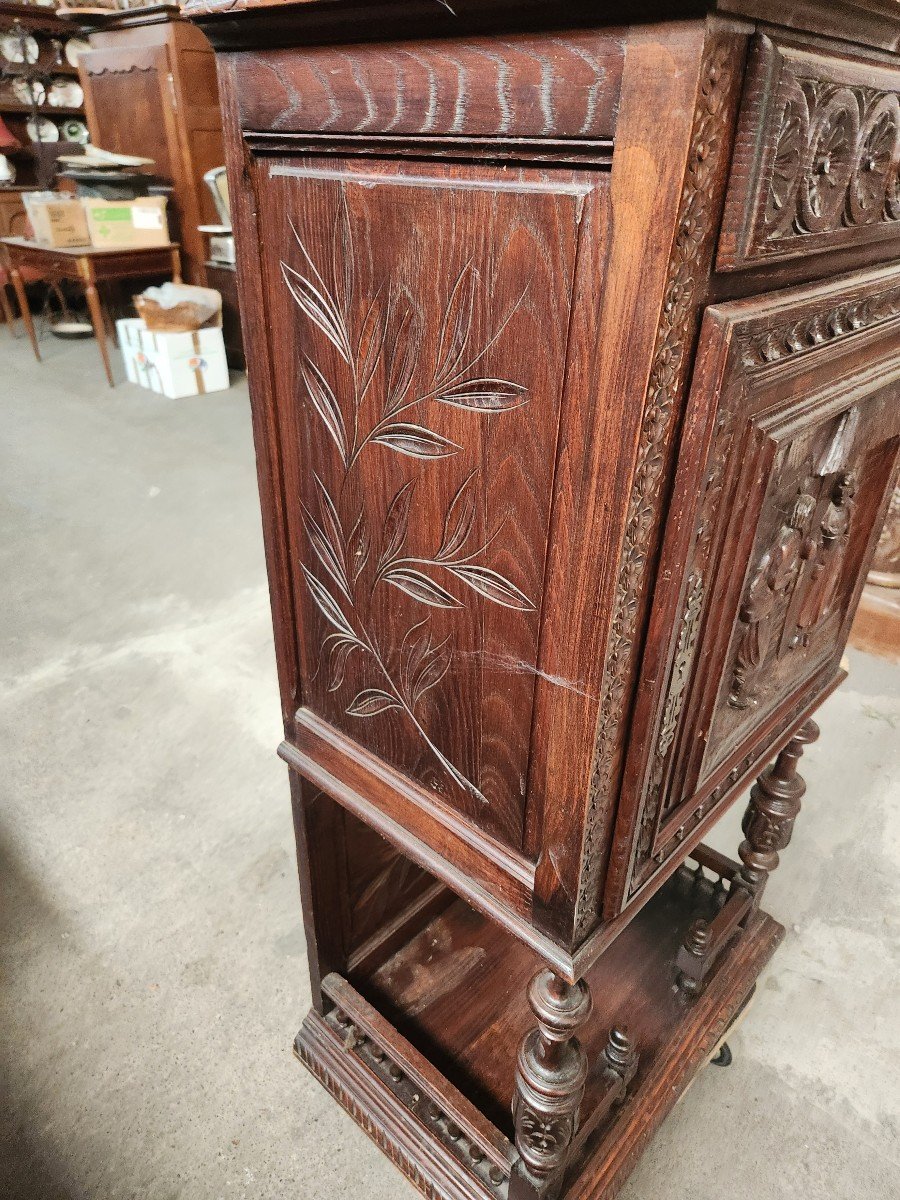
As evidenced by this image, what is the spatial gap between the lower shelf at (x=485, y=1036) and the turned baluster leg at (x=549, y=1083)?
0.34ft

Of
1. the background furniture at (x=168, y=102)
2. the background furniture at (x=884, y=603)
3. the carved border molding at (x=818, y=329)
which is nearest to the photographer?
the carved border molding at (x=818, y=329)

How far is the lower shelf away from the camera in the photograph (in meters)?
0.98

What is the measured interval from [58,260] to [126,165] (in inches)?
26.6

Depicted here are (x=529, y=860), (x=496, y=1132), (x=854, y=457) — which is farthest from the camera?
(x=496, y=1132)

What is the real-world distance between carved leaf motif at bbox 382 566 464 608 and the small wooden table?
12.7 feet

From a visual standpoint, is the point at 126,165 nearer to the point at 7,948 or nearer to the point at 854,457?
the point at 7,948

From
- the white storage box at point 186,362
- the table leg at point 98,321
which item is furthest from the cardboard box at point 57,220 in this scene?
the white storage box at point 186,362

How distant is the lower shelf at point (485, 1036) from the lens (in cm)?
98

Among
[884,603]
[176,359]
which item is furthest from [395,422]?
[176,359]

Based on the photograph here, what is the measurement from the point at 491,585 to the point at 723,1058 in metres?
1.02

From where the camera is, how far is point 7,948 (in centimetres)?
137

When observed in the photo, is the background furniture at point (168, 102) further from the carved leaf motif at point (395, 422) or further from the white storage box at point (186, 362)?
the carved leaf motif at point (395, 422)

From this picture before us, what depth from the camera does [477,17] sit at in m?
0.44

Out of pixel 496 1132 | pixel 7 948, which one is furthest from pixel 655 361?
pixel 7 948
